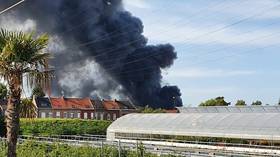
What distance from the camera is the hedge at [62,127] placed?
231 feet

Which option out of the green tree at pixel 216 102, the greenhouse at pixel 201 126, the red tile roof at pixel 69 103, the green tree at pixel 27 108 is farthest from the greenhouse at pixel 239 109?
the red tile roof at pixel 69 103

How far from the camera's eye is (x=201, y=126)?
4822 centimetres

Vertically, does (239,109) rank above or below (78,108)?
below

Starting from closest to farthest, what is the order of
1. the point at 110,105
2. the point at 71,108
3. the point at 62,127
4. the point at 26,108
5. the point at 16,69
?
the point at 16,69 → the point at 26,108 → the point at 62,127 → the point at 71,108 → the point at 110,105

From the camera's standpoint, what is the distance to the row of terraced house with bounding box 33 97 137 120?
131 m

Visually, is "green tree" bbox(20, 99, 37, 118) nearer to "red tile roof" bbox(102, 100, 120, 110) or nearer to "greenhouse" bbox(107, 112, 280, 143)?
"greenhouse" bbox(107, 112, 280, 143)

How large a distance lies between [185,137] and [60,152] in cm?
2046

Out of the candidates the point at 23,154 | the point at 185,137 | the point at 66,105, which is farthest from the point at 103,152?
the point at 66,105

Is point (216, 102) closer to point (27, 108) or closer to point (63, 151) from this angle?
point (63, 151)

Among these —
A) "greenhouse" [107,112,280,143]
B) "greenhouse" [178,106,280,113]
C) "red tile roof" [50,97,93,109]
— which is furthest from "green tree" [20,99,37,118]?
"red tile roof" [50,97,93,109]

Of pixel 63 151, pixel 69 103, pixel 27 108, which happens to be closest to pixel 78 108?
pixel 69 103

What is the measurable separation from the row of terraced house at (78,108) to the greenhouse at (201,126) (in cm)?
6875

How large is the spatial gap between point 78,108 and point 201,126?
3449 inches

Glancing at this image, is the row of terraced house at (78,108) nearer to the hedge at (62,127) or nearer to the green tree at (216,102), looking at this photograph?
the green tree at (216,102)
